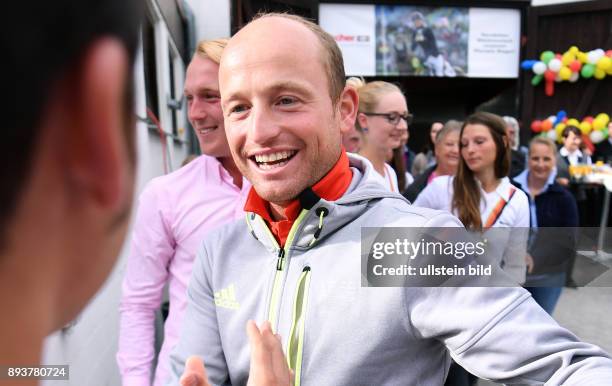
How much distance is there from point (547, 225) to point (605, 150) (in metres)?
4.37

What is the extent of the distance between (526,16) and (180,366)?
7852mm

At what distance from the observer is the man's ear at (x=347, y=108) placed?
3.66 feet

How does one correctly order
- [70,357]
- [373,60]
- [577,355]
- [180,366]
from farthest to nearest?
1. [373,60]
2. [70,357]
3. [180,366]
4. [577,355]

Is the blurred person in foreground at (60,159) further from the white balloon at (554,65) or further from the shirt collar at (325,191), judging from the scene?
the white balloon at (554,65)

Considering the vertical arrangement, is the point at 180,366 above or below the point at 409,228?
below

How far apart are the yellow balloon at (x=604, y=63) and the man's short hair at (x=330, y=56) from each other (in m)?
7.33

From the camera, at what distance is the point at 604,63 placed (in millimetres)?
6879

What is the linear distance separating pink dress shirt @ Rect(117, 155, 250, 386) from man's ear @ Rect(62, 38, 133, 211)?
1.30 meters

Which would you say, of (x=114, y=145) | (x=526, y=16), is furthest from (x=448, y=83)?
(x=114, y=145)

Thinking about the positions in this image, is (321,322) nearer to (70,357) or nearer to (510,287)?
(510,287)

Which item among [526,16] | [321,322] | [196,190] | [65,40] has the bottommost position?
[321,322]

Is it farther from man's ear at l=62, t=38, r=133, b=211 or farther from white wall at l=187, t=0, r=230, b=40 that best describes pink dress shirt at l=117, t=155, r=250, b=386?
white wall at l=187, t=0, r=230, b=40

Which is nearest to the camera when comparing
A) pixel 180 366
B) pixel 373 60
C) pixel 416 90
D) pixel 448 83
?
pixel 180 366

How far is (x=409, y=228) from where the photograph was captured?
0.91m
